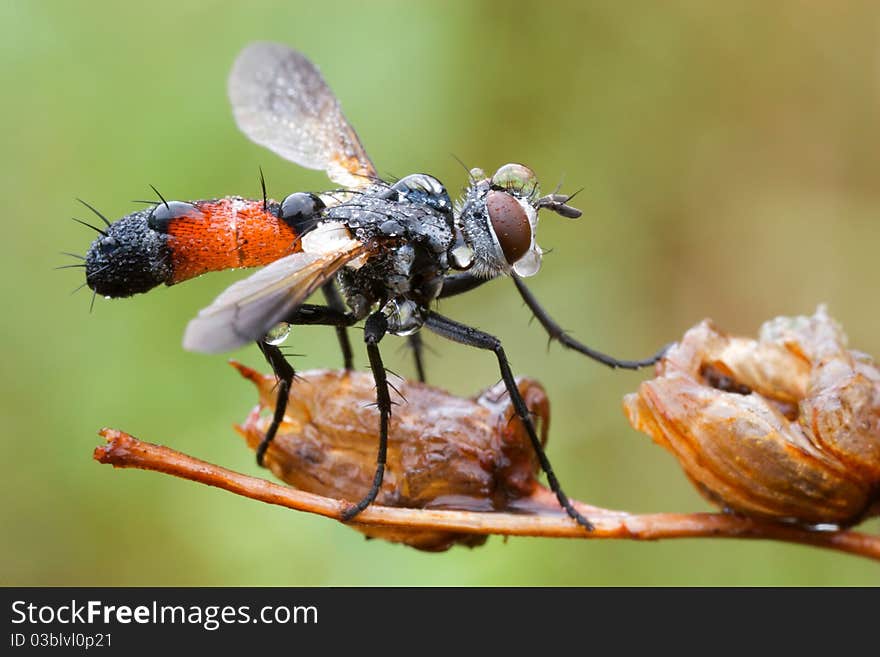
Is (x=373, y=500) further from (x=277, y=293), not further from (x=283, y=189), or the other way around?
(x=283, y=189)

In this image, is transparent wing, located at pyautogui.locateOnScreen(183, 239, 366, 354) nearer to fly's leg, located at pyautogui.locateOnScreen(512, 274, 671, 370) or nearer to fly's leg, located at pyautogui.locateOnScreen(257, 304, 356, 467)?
fly's leg, located at pyautogui.locateOnScreen(257, 304, 356, 467)

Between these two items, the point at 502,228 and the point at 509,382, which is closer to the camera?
the point at 509,382

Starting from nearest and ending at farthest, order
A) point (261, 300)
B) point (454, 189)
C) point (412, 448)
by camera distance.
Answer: point (412, 448) → point (261, 300) → point (454, 189)

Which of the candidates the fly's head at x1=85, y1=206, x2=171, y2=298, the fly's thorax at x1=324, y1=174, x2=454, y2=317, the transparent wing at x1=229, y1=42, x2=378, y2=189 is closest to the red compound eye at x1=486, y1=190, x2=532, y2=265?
the fly's thorax at x1=324, y1=174, x2=454, y2=317

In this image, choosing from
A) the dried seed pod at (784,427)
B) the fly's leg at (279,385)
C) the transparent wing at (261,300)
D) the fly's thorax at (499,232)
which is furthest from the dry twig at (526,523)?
the fly's thorax at (499,232)

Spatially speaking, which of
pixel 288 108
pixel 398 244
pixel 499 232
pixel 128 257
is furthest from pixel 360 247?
pixel 288 108

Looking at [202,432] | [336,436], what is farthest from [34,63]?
[336,436]

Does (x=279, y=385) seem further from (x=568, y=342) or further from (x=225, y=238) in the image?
(x=568, y=342)

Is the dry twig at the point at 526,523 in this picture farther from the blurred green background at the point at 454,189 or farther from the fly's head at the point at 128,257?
the blurred green background at the point at 454,189
